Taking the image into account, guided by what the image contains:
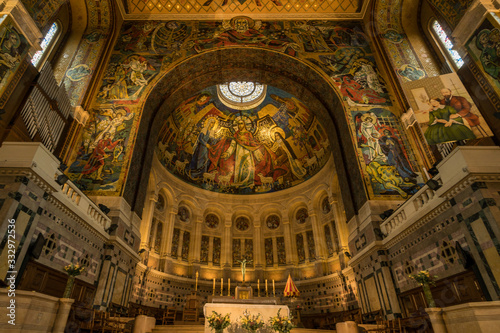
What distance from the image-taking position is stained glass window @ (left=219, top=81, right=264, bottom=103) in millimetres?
24775

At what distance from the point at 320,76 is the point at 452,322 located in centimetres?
1434

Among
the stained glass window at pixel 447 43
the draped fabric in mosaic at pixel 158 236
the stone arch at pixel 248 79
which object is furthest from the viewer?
the draped fabric in mosaic at pixel 158 236

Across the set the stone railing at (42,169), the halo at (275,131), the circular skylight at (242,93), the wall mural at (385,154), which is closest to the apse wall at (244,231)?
the halo at (275,131)

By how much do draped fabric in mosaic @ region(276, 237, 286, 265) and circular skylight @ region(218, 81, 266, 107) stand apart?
12144mm

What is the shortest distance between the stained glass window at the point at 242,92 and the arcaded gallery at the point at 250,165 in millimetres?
232

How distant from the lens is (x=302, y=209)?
78.6 ft

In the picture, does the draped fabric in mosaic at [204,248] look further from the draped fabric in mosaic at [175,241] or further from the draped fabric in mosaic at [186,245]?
the draped fabric in mosaic at [175,241]

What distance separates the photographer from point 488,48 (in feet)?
27.3

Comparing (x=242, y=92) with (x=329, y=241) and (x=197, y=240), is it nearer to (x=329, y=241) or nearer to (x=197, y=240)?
(x=197, y=240)

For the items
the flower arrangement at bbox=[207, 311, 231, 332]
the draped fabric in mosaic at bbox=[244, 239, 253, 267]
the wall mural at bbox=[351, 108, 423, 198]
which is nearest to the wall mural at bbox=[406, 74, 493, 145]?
the wall mural at bbox=[351, 108, 423, 198]

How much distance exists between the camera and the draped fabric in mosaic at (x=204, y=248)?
882 inches

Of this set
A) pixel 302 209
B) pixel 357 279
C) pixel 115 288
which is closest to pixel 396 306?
pixel 357 279

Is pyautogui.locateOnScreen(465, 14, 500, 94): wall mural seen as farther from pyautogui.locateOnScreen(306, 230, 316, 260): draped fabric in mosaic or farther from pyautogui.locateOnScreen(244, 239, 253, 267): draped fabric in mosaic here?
pyautogui.locateOnScreen(244, 239, 253, 267): draped fabric in mosaic

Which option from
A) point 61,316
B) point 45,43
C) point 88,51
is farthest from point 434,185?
point 88,51
